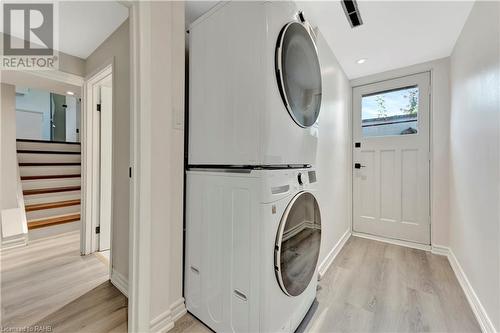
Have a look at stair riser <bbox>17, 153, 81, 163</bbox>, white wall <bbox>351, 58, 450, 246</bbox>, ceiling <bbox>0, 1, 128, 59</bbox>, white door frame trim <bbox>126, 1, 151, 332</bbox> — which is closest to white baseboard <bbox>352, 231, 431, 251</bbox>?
white wall <bbox>351, 58, 450, 246</bbox>

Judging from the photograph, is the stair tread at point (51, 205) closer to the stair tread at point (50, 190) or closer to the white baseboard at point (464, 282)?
the stair tread at point (50, 190)

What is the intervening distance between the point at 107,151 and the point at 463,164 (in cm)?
334

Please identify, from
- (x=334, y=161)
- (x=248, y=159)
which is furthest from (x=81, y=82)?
(x=334, y=161)

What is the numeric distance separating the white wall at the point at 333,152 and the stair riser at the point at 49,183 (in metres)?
3.76

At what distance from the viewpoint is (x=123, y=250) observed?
5.30 feet

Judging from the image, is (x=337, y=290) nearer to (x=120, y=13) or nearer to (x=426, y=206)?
(x=426, y=206)

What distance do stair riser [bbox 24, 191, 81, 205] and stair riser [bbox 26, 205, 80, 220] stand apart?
185 millimetres

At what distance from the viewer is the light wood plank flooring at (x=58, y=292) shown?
1298mm

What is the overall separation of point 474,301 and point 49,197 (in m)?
4.71

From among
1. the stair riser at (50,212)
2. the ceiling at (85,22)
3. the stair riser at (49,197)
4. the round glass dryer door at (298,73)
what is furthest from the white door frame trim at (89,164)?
the round glass dryer door at (298,73)

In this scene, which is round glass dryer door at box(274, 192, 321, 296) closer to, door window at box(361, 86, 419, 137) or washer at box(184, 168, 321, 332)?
washer at box(184, 168, 321, 332)

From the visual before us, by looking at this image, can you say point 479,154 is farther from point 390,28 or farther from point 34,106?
point 34,106

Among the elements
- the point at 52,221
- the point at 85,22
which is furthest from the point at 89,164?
the point at 52,221

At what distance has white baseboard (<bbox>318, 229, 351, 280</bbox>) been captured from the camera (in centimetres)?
183
